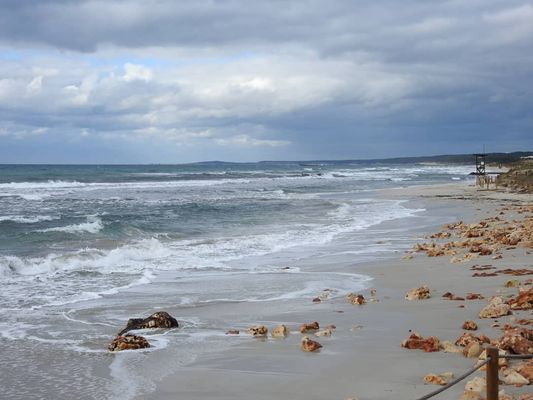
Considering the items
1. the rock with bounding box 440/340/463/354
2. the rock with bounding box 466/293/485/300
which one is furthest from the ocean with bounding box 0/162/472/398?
the rock with bounding box 440/340/463/354

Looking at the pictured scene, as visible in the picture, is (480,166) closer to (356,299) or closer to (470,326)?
(356,299)

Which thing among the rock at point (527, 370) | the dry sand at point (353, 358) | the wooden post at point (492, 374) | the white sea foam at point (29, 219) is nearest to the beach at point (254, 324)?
the dry sand at point (353, 358)

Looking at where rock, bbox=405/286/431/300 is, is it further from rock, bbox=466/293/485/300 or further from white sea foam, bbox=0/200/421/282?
white sea foam, bbox=0/200/421/282

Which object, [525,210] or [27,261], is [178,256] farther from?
[525,210]

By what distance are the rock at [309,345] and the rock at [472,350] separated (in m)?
1.73

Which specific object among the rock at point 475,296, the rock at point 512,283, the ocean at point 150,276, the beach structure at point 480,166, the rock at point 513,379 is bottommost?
the ocean at point 150,276

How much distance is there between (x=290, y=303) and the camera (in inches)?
425

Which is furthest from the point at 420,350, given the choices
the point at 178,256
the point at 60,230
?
the point at 60,230

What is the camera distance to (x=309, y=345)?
25.4 feet

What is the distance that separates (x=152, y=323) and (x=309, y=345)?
251 centimetres

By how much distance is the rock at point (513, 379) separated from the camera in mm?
5777

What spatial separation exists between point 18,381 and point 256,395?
261 cm

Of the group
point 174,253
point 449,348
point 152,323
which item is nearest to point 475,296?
point 449,348

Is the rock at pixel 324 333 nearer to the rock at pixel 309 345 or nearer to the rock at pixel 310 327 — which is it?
the rock at pixel 310 327
